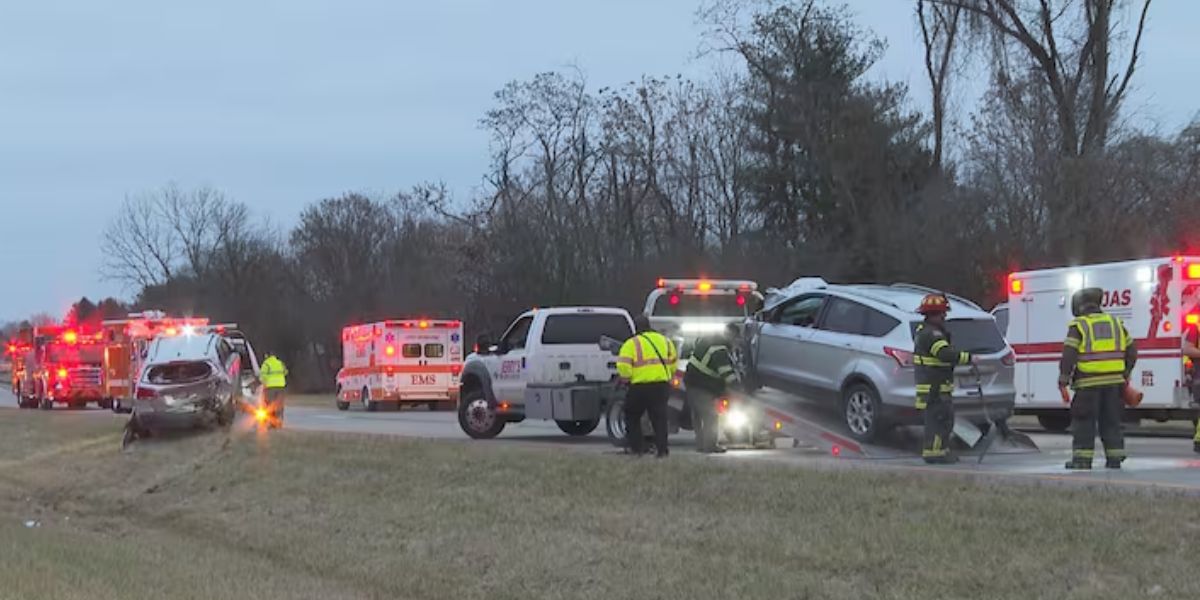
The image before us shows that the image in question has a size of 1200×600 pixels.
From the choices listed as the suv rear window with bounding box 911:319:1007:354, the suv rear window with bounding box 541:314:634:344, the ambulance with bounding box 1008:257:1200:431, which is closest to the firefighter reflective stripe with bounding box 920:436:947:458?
the suv rear window with bounding box 911:319:1007:354

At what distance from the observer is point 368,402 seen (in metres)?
37.6

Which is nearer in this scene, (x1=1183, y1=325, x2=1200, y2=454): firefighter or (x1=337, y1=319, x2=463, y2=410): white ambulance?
(x1=1183, y1=325, x2=1200, y2=454): firefighter

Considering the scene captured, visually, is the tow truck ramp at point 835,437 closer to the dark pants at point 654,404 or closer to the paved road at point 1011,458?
the paved road at point 1011,458

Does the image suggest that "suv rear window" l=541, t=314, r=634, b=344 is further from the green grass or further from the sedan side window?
the sedan side window

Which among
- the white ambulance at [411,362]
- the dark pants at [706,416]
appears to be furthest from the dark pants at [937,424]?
the white ambulance at [411,362]

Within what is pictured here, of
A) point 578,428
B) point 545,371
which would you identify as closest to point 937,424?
point 545,371

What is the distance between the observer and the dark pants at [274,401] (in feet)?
81.1

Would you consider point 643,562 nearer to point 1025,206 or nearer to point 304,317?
point 1025,206

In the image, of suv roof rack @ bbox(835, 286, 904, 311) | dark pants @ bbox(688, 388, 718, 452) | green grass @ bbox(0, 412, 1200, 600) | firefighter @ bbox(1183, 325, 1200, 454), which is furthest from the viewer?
firefighter @ bbox(1183, 325, 1200, 454)

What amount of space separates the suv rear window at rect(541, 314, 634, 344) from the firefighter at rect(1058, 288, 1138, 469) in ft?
28.2

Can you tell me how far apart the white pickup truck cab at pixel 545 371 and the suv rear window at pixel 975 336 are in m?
4.98

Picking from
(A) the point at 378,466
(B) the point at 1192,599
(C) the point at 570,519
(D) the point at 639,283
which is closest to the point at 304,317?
(D) the point at 639,283

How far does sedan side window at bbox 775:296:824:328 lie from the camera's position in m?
16.0

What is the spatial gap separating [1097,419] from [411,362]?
2661cm
